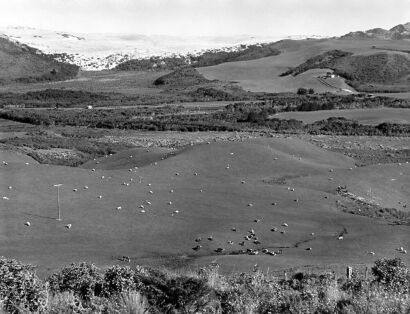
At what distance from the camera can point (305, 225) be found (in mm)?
25547

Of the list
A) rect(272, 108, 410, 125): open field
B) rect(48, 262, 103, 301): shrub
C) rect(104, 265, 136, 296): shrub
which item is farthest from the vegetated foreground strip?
rect(272, 108, 410, 125): open field

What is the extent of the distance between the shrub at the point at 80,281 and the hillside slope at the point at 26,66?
465 ft

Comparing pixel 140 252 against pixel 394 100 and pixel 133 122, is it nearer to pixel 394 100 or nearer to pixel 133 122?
pixel 133 122

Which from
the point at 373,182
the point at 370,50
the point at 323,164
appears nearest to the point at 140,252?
the point at 373,182

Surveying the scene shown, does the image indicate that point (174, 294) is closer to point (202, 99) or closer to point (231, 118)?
point (231, 118)

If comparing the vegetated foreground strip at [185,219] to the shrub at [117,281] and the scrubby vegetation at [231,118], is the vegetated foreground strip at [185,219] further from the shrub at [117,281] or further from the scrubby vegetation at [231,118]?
the scrubby vegetation at [231,118]

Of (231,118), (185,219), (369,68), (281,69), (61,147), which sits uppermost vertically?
(369,68)

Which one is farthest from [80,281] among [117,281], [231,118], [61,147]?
[231,118]

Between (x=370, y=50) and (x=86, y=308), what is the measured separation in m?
149

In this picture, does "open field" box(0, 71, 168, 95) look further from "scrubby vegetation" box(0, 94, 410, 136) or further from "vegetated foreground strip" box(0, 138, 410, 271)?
"vegetated foreground strip" box(0, 138, 410, 271)

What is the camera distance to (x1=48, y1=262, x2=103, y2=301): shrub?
13703 mm

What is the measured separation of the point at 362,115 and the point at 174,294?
2853 inches

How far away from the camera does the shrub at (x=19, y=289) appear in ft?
39.4

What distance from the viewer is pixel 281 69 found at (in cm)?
15562
